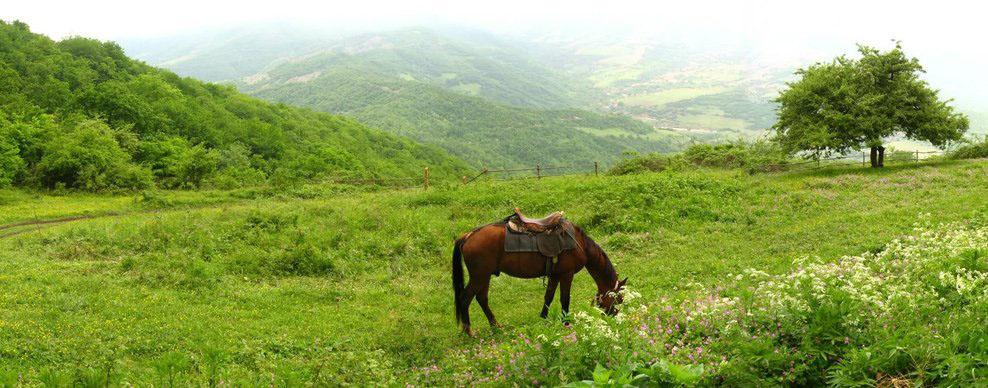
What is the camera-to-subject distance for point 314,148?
80750mm

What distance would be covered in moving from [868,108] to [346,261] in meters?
26.0

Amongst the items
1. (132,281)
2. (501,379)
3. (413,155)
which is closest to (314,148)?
(413,155)

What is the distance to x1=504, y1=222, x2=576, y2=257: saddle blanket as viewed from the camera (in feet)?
35.4

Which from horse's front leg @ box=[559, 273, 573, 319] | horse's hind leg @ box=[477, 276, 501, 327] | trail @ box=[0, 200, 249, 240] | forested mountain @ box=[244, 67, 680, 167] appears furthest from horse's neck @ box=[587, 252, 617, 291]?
forested mountain @ box=[244, 67, 680, 167]

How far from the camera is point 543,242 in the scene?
35.5ft

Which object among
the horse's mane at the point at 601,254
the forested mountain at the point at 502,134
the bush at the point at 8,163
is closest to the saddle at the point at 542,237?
the horse's mane at the point at 601,254

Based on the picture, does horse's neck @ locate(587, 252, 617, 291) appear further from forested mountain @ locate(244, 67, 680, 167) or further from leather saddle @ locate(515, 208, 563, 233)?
forested mountain @ locate(244, 67, 680, 167)

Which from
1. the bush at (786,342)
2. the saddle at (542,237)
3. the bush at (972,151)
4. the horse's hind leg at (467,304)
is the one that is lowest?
the horse's hind leg at (467,304)

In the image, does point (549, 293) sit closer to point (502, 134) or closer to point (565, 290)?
point (565, 290)

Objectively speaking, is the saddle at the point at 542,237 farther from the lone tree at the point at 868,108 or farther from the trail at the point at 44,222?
the lone tree at the point at 868,108

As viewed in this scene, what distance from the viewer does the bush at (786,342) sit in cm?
442

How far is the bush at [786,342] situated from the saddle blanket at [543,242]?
12.1ft

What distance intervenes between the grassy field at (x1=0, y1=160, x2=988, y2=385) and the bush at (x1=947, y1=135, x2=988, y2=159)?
986 centimetres

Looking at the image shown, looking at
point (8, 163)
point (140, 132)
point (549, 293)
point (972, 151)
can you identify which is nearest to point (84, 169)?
point (8, 163)
